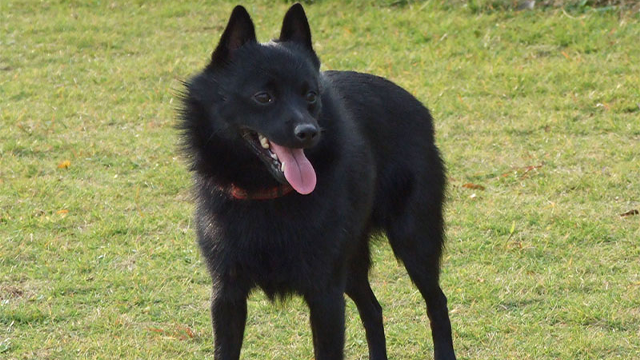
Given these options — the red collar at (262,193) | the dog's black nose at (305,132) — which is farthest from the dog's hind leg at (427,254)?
the dog's black nose at (305,132)

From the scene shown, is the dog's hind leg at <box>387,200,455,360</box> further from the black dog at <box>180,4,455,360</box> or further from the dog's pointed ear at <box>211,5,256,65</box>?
the dog's pointed ear at <box>211,5,256,65</box>

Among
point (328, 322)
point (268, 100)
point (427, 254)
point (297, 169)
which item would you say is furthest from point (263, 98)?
point (427, 254)

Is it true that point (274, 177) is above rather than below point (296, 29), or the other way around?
below

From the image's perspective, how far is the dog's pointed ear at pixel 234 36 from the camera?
366 cm

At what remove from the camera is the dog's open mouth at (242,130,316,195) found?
11.4 ft

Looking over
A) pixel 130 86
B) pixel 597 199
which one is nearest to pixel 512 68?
pixel 597 199

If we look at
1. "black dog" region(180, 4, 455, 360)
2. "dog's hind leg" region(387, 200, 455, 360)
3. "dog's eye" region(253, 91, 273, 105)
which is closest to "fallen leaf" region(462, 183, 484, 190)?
"dog's hind leg" region(387, 200, 455, 360)

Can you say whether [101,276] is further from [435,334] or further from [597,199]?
[597,199]

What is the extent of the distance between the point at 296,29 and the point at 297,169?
65 centimetres

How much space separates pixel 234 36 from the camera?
3680 mm

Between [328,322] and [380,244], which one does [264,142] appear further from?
[380,244]

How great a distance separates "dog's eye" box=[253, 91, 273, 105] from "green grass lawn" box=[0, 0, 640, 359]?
20.2 inches

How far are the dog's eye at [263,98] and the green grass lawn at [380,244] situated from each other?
1.68 ft

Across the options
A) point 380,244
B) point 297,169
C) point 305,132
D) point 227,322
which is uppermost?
point 305,132
